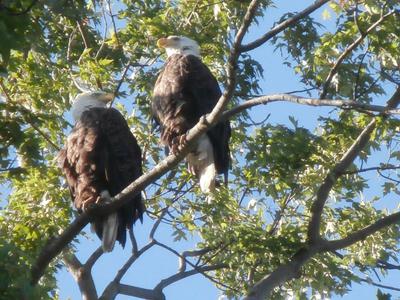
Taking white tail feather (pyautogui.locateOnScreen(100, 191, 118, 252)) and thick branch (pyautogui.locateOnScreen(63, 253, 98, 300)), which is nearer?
white tail feather (pyautogui.locateOnScreen(100, 191, 118, 252))

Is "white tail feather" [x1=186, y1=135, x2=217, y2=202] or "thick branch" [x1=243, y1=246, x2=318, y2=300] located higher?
"white tail feather" [x1=186, y1=135, x2=217, y2=202]

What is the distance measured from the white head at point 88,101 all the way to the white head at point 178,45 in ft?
1.98

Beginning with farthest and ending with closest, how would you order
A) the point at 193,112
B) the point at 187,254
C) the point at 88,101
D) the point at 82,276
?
the point at 187,254
the point at 82,276
the point at 88,101
the point at 193,112

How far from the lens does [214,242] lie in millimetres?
8383

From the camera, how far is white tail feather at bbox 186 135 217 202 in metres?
7.51

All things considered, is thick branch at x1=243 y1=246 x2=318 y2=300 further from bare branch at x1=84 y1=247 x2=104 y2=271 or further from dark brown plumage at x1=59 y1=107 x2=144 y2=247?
bare branch at x1=84 y1=247 x2=104 y2=271

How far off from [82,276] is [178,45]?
78.7 inches

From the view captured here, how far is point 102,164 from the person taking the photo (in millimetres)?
7176

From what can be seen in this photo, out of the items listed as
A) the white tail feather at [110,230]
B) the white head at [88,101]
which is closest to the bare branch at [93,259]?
the white head at [88,101]

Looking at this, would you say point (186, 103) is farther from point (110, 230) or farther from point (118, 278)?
point (118, 278)

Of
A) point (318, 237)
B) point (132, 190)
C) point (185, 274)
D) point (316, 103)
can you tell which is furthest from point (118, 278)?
point (316, 103)

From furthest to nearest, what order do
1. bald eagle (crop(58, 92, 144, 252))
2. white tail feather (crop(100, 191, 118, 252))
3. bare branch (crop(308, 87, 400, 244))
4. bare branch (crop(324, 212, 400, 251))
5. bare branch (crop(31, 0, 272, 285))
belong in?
1. bare branch (crop(324, 212, 400, 251))
2. bald eagle (crop(58, 92, 144, 252))
3. bare branch (crop(308, 87, 400, 244))
4. white tail feather (crop(100, 191, 118, 252))
5. bare branch (crop(31, 0, 272, 285))

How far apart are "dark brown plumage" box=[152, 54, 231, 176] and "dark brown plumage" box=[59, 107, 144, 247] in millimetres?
374

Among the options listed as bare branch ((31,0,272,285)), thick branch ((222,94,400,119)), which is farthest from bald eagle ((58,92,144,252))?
thick branch ((222,94,400,119))
